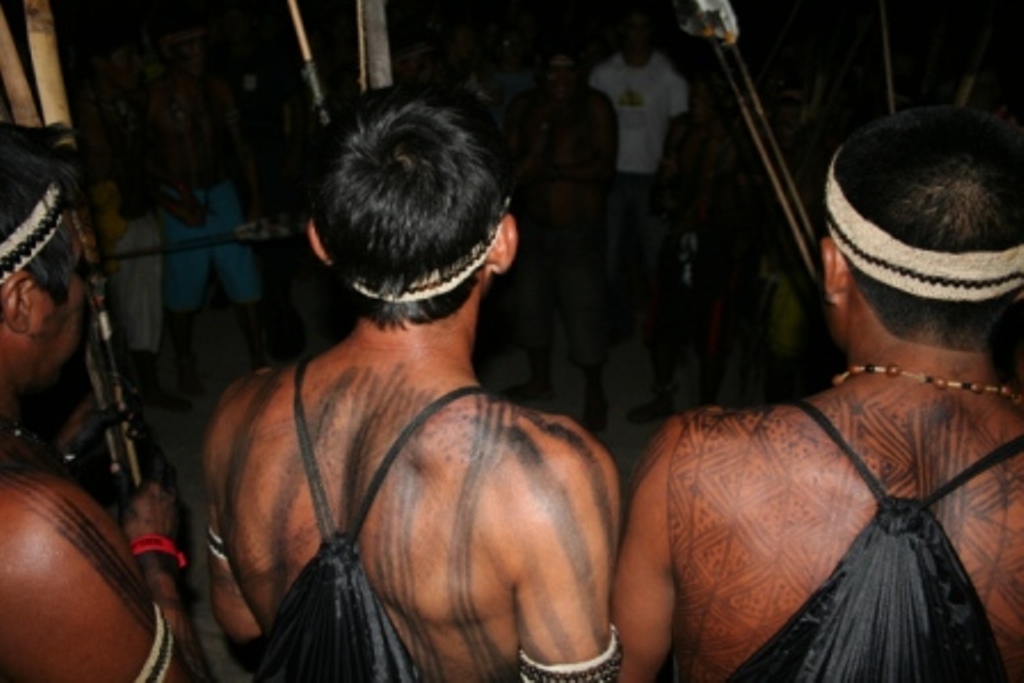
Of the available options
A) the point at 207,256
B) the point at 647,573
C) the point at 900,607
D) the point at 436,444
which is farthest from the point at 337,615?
the point at 207,256

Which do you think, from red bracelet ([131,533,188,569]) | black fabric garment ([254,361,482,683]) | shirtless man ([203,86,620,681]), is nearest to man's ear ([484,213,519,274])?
shirtless man ([203,86,620,681])

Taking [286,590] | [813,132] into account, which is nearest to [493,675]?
[286,590]

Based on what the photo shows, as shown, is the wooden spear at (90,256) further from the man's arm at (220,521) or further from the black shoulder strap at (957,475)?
the black shoulder strap at (957,475)

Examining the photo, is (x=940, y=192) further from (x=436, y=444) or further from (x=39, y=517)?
(x=39, y=517)

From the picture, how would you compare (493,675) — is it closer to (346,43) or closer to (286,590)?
(286,590)

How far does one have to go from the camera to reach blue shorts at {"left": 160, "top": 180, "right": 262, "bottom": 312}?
18.8 feet

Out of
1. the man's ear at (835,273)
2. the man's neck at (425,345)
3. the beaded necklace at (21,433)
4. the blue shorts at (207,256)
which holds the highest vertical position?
the man's ear at (835,273)

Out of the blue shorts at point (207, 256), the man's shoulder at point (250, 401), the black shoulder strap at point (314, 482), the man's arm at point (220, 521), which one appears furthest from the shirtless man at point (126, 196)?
the black shoulder strap at point (314, 482)

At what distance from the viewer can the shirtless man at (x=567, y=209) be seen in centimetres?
534

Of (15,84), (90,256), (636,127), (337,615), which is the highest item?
(15,84)

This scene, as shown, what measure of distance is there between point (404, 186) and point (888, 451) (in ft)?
3.22

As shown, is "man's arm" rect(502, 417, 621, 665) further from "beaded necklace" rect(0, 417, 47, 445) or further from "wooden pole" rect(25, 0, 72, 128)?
"wooden pole" rect(25, 0, 72, 128)

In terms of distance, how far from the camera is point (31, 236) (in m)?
1.65

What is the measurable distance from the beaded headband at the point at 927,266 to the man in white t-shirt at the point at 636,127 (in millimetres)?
4716
